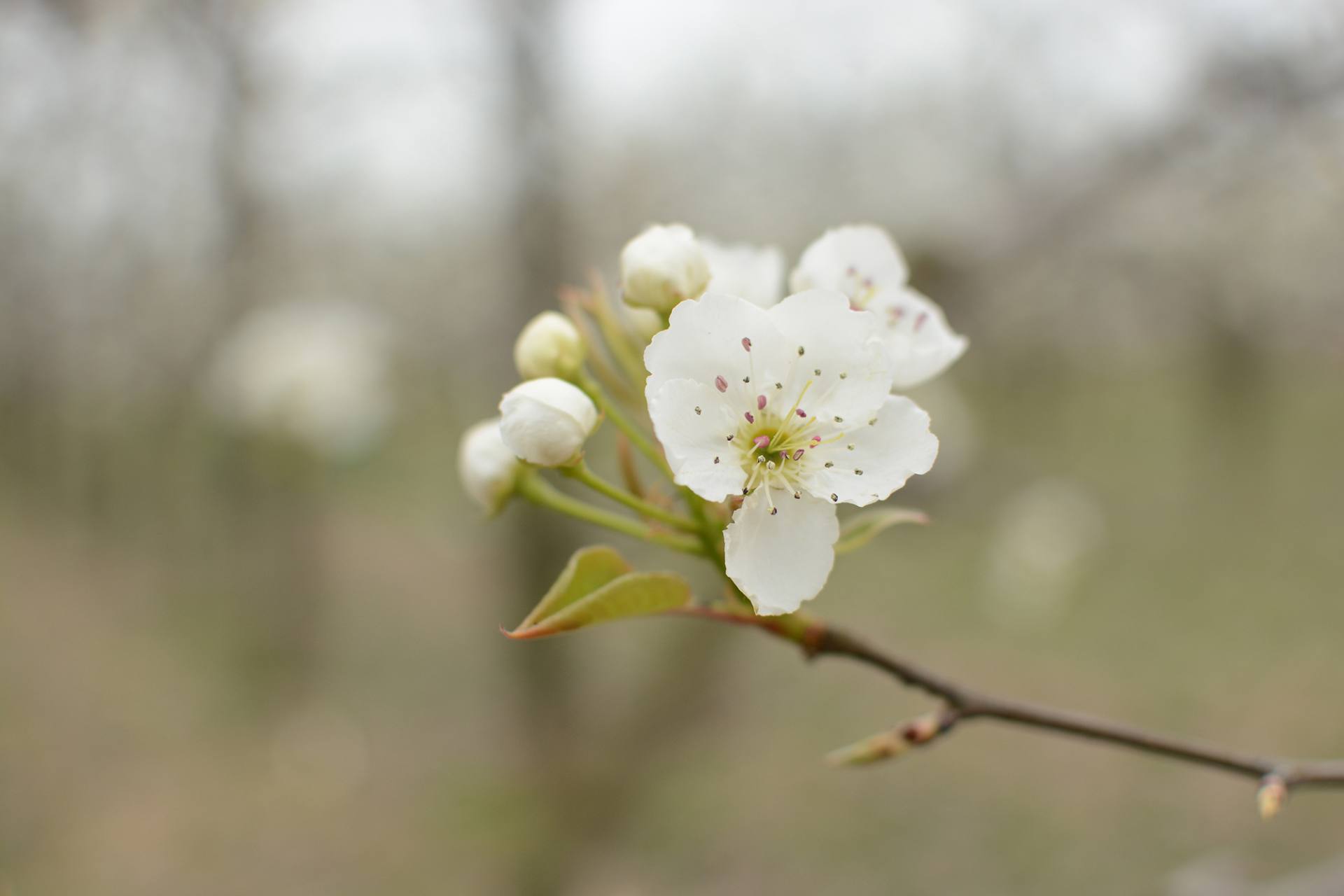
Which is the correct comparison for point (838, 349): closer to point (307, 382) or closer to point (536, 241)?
point (536, 241)

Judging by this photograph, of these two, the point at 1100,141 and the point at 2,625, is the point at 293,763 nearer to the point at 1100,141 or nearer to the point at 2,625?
the point at 2,625

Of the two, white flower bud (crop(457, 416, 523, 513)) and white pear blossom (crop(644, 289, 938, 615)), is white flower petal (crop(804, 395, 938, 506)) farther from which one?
white flower bud (crop(457, 416, 523, 513))

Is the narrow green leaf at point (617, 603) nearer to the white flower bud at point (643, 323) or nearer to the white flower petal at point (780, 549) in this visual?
the white flower petal at point (780, 549)

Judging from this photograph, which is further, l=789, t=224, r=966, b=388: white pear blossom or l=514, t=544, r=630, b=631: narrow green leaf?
l=789, t=224, r=966, b=388: white pear blossom

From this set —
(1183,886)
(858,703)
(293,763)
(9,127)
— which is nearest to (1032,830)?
(858,703)

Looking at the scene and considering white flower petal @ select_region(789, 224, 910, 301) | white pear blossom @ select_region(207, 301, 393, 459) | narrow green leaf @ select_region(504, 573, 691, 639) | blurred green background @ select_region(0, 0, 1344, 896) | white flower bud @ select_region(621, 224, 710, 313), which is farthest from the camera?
white pear blossom @ select_region(207, 301, 393, 459)

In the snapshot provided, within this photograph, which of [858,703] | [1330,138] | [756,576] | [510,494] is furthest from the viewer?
[858,703]

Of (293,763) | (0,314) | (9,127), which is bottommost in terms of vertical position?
(293,763)

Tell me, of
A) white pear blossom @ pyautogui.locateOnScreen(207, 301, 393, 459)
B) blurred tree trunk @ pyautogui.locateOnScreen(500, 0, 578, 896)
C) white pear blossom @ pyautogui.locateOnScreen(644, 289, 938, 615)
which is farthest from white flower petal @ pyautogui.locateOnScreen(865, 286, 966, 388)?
white pear blossom @ pyautogui.locateOnScreen(207, 301, 393, 459)
